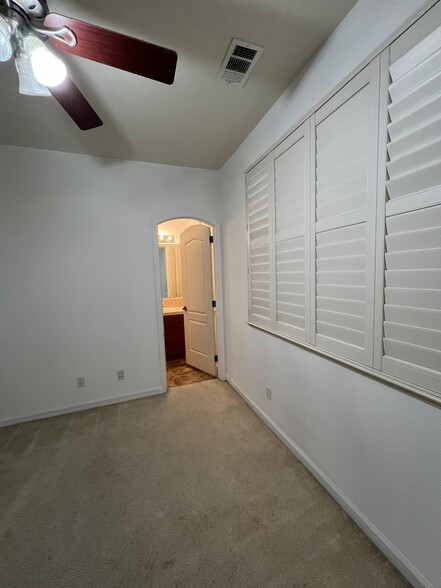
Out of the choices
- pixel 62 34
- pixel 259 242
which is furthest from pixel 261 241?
pixel 62 34

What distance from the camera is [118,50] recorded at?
3.32 feet

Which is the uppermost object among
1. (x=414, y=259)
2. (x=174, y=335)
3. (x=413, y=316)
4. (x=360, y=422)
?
(x=414, y=259)

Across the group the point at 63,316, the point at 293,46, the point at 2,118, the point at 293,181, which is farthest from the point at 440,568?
the point at 2,118

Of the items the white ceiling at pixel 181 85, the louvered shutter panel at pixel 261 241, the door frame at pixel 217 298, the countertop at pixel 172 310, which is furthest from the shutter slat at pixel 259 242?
the countertop at pixel 172 310

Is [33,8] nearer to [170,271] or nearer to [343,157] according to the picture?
[343,157]

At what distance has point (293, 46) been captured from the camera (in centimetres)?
139

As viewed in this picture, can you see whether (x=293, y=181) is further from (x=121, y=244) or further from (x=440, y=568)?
(x=440, y=568)

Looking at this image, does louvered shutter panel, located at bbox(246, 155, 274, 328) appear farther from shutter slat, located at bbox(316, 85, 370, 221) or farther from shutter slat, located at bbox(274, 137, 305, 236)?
shutter slat, located at bbox(316, 85, 370, 221)

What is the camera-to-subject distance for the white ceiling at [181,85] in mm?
1194

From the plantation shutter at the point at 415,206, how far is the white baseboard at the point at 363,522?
86 cm

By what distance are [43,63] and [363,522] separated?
274 cm

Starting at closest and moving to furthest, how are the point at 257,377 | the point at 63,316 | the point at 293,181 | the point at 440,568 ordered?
the point at 440,568 → the point at 293,181 → the point at 257,377 → the point at 63,316

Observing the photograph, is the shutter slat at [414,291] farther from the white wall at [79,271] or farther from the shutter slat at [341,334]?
the white wall at [79,271]

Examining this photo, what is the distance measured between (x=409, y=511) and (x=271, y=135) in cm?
246
